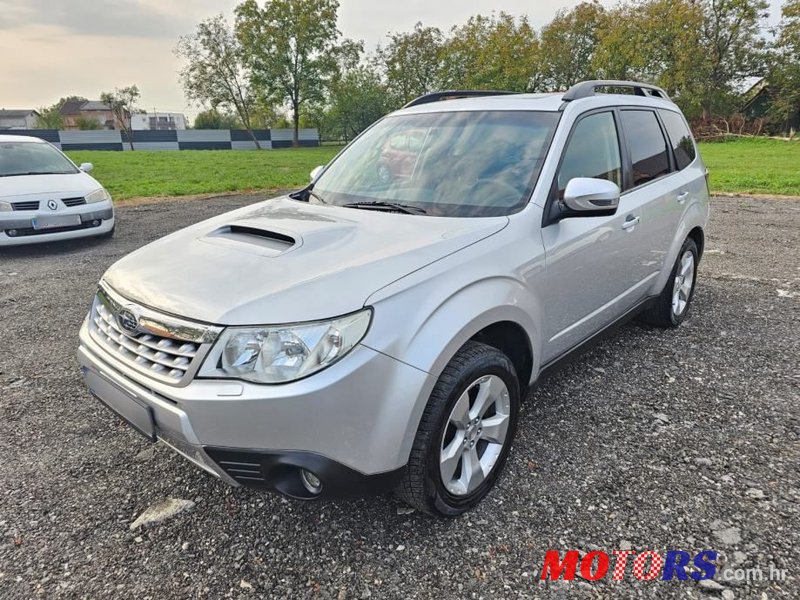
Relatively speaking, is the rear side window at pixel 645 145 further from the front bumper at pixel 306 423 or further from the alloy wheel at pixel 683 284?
the front bumper at pixel 306 423

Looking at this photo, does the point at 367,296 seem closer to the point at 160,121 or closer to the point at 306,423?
the point at 306,423

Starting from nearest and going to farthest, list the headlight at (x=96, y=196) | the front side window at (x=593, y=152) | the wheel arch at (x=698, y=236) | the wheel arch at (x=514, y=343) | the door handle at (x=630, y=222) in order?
the wheel arch at (x=514, y=343) < the front side window at (x=593, y=152) < the door handle at (x=630, y=222) < the wheel arch at (x=698, y=236) < the headlight at (x=96, y=196)

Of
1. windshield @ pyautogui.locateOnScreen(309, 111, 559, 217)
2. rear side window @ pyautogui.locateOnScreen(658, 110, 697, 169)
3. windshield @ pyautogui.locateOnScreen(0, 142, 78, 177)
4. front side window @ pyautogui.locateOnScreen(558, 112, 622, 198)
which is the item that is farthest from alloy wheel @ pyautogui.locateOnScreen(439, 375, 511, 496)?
windshield @ pyautogui.locateOnScreen(0, 142, 78, 177)

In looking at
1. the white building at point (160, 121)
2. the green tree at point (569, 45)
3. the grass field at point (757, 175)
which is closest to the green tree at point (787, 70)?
the green tree at point (569, 45)

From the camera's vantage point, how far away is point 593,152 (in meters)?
2.96

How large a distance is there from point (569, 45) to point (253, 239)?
44253 mm

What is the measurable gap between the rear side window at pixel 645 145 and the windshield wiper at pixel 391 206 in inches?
61.3

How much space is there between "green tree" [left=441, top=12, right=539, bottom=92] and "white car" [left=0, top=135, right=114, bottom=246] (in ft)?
104

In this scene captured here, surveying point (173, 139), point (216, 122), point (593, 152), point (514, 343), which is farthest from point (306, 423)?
point (216, 122)

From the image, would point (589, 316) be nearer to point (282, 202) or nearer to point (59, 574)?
point (282, 202)

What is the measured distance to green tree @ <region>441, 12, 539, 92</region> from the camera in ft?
122

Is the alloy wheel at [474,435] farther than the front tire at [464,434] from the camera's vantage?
Yes

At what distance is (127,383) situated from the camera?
1.99m

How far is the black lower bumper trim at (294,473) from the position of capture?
68.2 inches
